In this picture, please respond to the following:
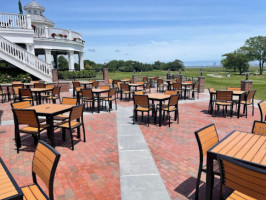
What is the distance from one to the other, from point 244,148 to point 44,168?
2720mm

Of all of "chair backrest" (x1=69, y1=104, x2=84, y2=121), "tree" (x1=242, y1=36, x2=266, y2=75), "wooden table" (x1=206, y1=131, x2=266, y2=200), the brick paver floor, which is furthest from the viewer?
"tree" (x1=242, y1=36, x2=266, y2=75)

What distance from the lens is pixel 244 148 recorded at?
9.65ft

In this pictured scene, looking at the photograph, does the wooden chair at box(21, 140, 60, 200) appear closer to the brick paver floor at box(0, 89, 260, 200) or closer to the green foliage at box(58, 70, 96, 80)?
the brick paver floor at box(0, 89, 260, 200)

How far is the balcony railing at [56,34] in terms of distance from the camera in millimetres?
20156

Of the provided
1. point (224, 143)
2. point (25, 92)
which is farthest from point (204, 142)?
point (25, 92)

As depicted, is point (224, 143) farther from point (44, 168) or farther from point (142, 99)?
point (142, 99)

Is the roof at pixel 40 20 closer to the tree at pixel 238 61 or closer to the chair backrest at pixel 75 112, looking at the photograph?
the chair backrest at pixel 75 112

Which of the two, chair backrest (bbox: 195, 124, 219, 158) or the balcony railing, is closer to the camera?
chair backrest (bbox: 195, 124, 219, 158)

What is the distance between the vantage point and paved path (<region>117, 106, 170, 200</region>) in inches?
134

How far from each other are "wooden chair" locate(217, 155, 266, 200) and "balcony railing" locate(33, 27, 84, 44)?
21.5 meters

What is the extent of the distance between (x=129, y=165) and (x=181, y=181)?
3.74ft

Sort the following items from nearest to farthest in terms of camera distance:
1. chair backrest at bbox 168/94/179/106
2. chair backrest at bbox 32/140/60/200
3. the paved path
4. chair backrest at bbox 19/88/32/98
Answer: chair backrest at bbox 32/140/60/200 < the paved path < chair backrest at bbox 168/94/179/106 < chair backrest at bbox 19/88/32/98

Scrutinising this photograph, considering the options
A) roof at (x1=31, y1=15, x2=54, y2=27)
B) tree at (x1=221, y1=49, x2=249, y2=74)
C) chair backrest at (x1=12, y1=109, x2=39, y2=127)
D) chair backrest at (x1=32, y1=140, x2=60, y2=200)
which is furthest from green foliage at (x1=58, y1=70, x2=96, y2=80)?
tree at (x1=221, y1=49, x2=249, y2=74)

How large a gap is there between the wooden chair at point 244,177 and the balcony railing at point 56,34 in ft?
70.7
